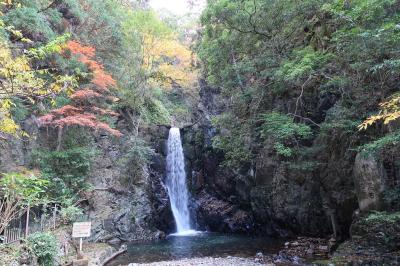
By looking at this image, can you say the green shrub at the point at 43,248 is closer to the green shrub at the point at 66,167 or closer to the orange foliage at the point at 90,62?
the green shrub at the point at 66,167

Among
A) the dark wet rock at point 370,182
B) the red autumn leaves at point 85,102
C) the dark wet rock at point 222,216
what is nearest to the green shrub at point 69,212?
the red autumn leaves at point 85,102

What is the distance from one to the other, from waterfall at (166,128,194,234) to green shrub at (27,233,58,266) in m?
12.8

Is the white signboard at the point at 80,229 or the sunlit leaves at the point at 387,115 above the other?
the sunlit leaves at the point at 387,115

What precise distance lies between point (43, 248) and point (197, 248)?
7479mm

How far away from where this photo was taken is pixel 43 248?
7.34m

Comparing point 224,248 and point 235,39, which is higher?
point 235,39

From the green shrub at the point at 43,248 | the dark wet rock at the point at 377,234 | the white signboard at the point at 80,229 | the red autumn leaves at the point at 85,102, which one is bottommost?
the dark wet rock at the point at 377,234

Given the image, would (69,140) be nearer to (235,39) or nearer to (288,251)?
(235,39)

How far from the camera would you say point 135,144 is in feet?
57.0

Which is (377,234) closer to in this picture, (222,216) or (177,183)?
(222,216)

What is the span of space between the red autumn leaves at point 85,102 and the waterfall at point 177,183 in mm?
6462

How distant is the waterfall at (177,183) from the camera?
2024 cm

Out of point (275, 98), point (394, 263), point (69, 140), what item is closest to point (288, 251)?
point (394, 263)

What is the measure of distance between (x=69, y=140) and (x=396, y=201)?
526 inches
